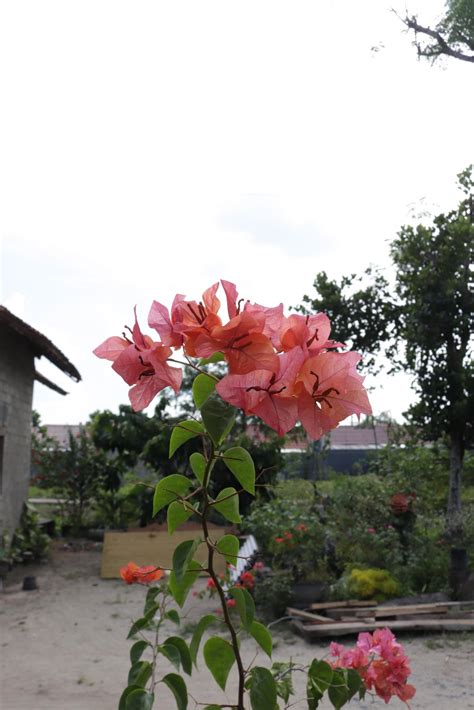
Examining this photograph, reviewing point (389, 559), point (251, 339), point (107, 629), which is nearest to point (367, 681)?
point (251, 339)

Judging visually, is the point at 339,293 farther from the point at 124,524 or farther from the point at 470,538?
the point at 124,524

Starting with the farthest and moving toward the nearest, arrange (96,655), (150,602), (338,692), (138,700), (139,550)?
(139,550), (96,655), (150,602), (338,692), (138,700)

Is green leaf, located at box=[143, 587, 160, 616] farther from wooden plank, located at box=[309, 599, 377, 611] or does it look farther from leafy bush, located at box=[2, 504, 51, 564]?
leafy bush, located at box=[2, 504, 51, 564]

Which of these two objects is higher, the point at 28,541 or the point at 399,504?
the point at 399,504

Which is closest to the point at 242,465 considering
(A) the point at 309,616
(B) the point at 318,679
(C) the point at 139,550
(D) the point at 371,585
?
(B) the point at 318,679

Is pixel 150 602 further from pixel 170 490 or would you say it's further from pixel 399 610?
pixel 399 610

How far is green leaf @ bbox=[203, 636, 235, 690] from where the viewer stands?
3.50 ft

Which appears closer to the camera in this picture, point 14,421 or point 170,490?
point 170,490

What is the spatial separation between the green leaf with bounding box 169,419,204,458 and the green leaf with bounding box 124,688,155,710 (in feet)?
1.42

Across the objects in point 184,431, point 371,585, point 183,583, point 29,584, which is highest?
point 184,431

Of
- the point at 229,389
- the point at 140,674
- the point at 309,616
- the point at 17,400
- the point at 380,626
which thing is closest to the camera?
the point at 229,389

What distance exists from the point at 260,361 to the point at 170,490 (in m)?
0.27

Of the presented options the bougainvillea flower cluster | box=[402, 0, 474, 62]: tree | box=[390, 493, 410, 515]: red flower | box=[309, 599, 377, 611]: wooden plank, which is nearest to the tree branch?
box=[402, 0, 474, 62]: tree

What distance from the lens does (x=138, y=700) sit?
1.10 metres
